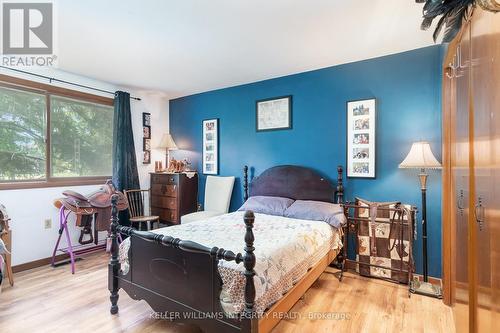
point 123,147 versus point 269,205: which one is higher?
point 123,147

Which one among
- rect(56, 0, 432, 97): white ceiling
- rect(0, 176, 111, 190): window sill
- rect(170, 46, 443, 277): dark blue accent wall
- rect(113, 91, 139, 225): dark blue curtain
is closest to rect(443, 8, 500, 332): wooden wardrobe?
rect(56, 0, 432, 97): white ceiling

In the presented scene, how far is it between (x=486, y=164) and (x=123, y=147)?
411 centimetres

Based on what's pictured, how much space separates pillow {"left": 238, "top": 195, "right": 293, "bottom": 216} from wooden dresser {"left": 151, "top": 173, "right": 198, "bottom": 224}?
1.22m

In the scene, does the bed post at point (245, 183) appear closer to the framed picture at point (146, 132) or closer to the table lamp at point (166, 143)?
the table lamp at point (166, 143)

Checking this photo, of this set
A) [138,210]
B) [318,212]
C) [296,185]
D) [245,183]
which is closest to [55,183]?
[138,210]

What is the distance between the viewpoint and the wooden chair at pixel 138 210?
3.80 meters

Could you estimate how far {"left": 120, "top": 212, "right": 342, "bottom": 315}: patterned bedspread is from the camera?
158 centimetres

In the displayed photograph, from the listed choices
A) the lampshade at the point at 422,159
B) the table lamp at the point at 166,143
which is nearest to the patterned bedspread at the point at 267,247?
the lampshade at the point at 422,159

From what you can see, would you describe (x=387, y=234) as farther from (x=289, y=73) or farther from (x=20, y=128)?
(x=20, y=128)

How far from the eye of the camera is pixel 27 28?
2.36m

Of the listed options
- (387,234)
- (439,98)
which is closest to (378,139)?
(439,98)

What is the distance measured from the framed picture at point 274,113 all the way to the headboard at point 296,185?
62cm

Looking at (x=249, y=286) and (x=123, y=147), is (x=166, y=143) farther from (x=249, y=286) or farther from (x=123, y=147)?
(x=249, y=286)

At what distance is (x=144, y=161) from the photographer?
176 inches
